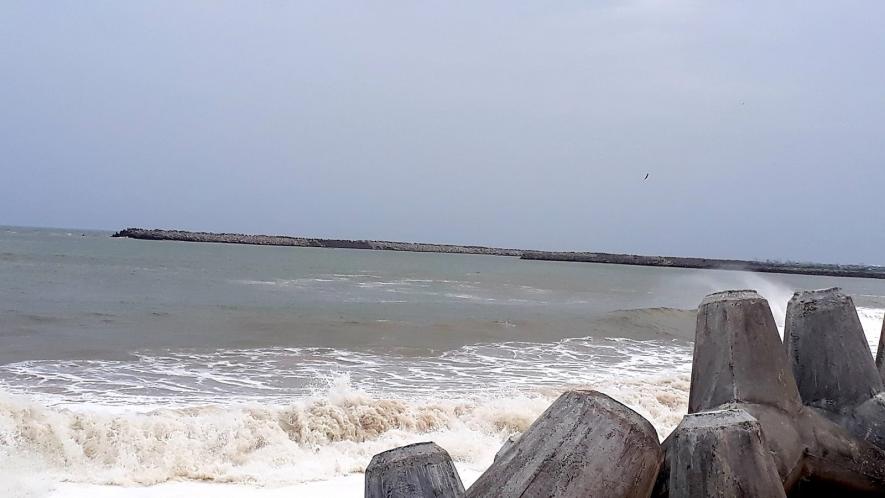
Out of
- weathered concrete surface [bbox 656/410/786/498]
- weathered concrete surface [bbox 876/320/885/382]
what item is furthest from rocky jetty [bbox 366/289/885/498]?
weathered concrete surface [bbox 876/320/885/382]

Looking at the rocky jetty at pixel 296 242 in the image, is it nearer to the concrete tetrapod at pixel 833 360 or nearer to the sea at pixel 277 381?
the sea at pixel 277 381

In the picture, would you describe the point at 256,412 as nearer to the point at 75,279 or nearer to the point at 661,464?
the point at 661,464

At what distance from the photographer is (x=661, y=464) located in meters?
2.78

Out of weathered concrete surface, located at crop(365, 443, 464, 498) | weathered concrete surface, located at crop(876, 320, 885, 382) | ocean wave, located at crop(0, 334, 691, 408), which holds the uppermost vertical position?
weathered concrete surface, located at crop(876, 320, 885, 382)

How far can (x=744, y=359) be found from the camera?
341 cm

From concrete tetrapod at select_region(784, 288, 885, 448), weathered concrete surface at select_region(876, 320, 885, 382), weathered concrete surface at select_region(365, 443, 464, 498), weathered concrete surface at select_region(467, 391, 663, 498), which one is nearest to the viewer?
weathered concrete surface at select_region(365, 443, 464, 498)

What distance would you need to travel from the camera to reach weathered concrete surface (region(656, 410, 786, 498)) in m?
2.64

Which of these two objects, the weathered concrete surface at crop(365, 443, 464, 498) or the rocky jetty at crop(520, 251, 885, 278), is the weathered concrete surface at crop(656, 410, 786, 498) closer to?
the weathered concrete surface at crop(365, 443, 464, 498)

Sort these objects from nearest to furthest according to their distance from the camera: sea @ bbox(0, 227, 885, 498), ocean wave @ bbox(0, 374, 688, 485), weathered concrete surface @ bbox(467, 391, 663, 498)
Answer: weathered concrete surface @ bbox(467, 391, 663, 498) < ocean wave @ bbox(0, 374, 688, 485) < sea @ bbox(0, 227, 885, 498)

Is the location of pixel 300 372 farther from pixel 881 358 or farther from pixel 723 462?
pixel 723 462

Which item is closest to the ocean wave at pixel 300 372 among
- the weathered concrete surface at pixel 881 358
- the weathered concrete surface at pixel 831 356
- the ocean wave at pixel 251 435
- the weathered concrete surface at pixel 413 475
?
the ocean wave at pixel 251 435

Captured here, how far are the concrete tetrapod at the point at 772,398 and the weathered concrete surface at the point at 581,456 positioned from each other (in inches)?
36.2

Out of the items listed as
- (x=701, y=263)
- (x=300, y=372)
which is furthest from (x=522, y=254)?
(x=300, y=372)

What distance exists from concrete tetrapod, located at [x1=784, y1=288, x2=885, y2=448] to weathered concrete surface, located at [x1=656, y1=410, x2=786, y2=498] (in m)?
1.23
